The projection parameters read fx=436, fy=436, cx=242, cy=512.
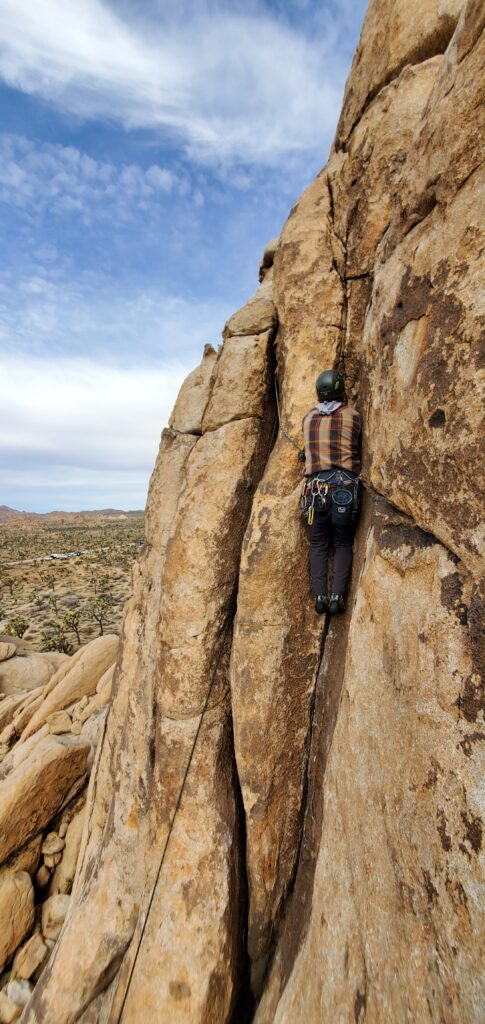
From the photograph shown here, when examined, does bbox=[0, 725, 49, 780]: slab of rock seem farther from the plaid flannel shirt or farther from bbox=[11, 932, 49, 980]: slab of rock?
the plaid flannel shirt

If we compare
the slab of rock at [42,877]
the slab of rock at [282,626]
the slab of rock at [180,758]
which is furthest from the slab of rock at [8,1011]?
the slab of rock at [282,626]

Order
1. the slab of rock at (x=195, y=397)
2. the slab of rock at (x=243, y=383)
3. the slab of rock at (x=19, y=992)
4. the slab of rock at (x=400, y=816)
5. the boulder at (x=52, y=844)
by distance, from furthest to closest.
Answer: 1. the boulder at (x=52, y=844)
2. the slab of rock at (x=195, y=397)
3. the slab of rock at (x=19, y=992)
4. the slab of rock at (x=243, y=383)
5. the slab of rock at (x=400, y=816)

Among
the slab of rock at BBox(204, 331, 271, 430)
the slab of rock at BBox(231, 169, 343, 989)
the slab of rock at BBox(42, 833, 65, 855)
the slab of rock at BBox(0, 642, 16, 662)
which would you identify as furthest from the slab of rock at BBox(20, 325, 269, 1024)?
the slab of rock at BBox(0, 642, 16, 662)

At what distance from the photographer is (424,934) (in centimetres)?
333

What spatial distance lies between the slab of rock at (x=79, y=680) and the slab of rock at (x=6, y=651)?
679cm

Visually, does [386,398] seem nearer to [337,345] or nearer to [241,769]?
[337,345]

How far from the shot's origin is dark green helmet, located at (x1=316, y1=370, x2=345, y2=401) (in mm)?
5973

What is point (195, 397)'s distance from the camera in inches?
318

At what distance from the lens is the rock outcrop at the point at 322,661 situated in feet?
11.6

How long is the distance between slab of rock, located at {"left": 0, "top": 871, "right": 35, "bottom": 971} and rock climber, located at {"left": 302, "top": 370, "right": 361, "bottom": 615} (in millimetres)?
8403

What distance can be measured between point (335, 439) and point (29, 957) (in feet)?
34.7

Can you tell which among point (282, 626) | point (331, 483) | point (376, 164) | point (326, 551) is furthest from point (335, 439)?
point (376, 164)

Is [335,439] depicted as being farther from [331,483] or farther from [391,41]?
[391,41]

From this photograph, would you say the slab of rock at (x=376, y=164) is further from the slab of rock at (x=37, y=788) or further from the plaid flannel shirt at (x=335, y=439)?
the slab of rock at (x=37, y=788)
